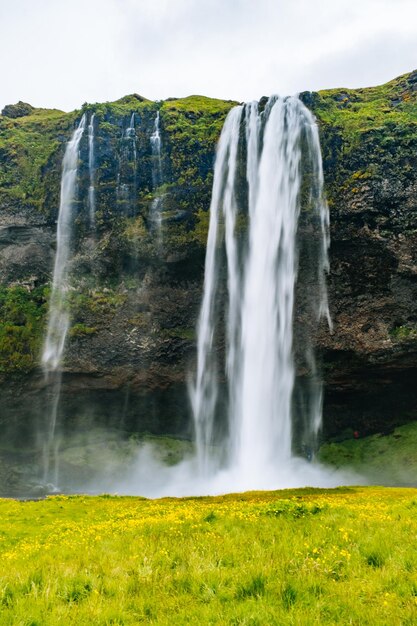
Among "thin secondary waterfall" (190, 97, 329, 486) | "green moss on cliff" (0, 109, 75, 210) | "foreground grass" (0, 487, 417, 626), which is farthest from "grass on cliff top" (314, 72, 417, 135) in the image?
"foreground grass" (0, 487, 417, 626)

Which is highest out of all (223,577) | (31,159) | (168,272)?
(31,159)

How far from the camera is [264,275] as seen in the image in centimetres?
5200

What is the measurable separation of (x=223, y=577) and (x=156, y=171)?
2151 inches

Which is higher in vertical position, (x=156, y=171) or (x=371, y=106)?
(x=371, y=106)

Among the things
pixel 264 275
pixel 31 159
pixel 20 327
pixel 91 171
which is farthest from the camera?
pixel 31 159

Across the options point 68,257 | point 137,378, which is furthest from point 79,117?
point 137,378

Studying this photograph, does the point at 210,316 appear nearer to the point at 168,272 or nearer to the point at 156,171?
the point at 168,272

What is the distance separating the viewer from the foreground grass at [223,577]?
17.8 ft

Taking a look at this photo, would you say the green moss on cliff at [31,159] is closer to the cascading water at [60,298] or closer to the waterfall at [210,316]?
the cascading water at [60,298]

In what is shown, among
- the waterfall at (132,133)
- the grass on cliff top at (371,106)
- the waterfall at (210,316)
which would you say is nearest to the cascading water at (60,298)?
the waterfall at (132,133)

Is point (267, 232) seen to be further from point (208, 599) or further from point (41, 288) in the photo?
point (208, 599)

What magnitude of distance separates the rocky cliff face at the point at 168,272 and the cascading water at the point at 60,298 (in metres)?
1.10

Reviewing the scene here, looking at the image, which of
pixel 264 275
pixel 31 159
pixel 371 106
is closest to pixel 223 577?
pixel 264 275

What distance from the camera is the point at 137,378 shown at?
183ft
